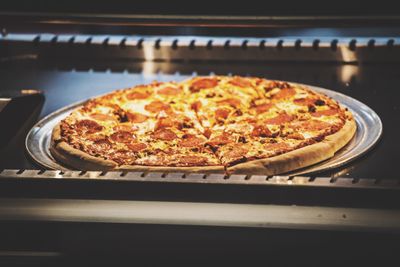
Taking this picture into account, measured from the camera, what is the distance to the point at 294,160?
8.81ft

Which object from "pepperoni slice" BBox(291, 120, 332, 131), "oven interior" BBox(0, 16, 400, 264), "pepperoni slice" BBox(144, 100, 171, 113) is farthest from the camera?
"pepperoni slice" BBox(144, 100, 171, 113)

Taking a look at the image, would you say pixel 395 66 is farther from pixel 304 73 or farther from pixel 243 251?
pixel 243 251

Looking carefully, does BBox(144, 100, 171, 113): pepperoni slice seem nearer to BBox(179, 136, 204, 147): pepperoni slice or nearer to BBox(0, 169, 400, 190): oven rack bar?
BBox(179, 136, 204, 147): pepperoni slice

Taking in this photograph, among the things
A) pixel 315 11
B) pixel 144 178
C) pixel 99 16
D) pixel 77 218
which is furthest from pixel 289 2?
pixel 77 218

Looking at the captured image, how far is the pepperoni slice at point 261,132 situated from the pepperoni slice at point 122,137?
0.52 metres

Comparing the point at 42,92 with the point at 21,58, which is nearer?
the point at 42,92

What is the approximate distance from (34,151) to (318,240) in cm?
126

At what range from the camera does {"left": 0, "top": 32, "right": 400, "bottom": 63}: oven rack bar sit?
383cm

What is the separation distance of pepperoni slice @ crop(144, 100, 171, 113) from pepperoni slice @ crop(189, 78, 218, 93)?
0.22 m

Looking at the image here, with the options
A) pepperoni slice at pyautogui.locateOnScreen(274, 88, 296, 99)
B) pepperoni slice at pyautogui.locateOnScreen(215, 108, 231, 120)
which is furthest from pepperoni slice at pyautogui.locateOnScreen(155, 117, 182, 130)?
pepperoni slice at pyautogui.locateOnScreen(274, 88, 296, 99)

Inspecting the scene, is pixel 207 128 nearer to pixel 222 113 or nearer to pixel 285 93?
pixel 222 113

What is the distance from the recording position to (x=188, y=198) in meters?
2.46

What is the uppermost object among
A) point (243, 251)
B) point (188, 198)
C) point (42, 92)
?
point (42, 92)

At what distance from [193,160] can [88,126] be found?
66 centimetres
